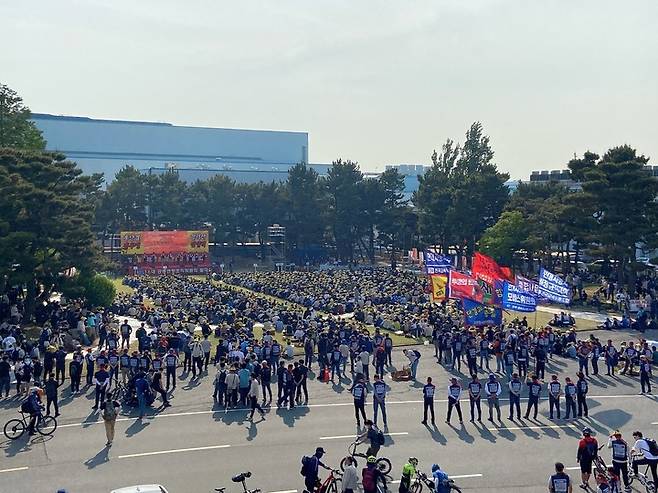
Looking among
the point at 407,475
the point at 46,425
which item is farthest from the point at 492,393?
the point at 46,425

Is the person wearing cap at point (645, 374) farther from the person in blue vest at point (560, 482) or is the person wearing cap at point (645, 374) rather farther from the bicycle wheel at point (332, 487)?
the bicycle wheel at point (332, 487)

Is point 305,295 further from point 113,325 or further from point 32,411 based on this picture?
point 32,411

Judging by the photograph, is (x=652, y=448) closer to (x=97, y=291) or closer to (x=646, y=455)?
(x=646, y=455)

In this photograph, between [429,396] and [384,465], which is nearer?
[384,465]

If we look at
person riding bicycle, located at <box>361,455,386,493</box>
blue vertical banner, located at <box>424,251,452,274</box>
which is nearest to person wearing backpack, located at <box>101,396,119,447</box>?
person riding bicycle, located at <box>361,455,386,493</box>

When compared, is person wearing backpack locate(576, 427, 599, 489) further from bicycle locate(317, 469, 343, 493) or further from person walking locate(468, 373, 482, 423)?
bicycle locate(317, 469, 343, 493)

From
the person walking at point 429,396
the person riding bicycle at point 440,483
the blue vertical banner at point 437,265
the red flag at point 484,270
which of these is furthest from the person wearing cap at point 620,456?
the blue vertical banner at point 437,265

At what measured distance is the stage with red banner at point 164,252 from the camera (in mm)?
73688

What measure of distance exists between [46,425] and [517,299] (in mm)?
19700

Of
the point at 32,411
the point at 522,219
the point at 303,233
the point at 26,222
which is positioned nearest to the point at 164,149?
the point at 303,233

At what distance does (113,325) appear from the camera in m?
36.5

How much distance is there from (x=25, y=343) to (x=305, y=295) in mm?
22079

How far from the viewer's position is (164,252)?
74.6m

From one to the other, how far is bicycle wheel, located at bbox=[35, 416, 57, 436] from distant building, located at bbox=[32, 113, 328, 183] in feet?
357
